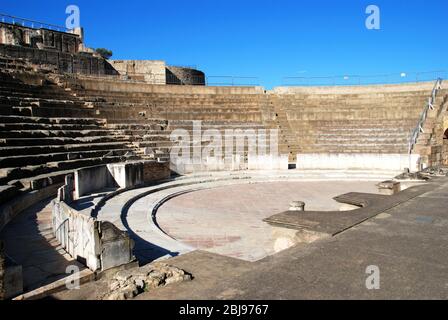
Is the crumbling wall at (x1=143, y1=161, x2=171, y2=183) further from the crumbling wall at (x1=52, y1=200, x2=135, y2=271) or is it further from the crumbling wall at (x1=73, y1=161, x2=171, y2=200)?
the crumbling wall at (x1=52, y1=200, x2=135, y2=271)

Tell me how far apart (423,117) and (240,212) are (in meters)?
14.6

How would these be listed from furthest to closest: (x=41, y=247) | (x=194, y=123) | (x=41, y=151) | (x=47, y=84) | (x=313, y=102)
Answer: (x=313, y=102), (x=194, y=123), (x=47, y=84), (x=41, y=151), (x=41, y=247)

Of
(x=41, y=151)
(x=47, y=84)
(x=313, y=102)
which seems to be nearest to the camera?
(x=41, y=151)

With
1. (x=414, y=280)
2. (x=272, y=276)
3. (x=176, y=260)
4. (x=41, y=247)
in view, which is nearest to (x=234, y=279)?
(x=272, y=276)

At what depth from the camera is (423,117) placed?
1906 centimetres

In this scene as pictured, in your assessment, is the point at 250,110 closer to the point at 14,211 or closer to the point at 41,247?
the point at 14,211

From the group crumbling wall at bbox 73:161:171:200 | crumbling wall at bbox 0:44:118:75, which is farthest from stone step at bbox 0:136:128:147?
crumbling wall at bbox 0:44:118:75

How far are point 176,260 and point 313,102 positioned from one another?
1975cm

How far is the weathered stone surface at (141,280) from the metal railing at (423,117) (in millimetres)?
16132

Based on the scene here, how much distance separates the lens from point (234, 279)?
137 inches

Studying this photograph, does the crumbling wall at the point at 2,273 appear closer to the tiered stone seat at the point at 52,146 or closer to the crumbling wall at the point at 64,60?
the tiered stone seat at the point at 52,146

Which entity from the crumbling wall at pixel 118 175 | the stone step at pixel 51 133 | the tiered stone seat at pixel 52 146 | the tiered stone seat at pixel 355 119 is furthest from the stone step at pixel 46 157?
the tiered stone seat at pixel 355 119

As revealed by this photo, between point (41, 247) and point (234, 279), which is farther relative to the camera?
point (41, 247)

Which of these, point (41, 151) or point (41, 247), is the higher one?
point (41, 151)
